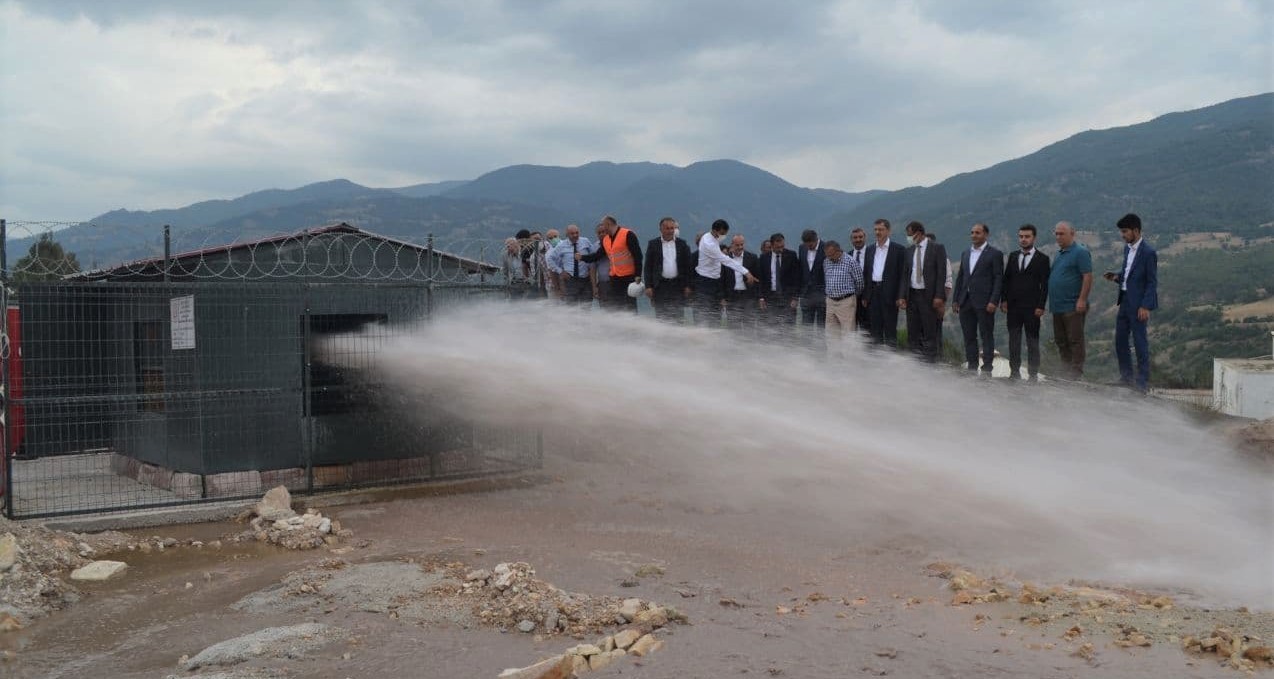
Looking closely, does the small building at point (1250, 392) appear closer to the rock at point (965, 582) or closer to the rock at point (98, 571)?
the rock at point (965, 582)

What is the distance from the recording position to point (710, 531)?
440 inches

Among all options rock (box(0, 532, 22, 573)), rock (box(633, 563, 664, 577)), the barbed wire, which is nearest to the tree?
the barbed wire

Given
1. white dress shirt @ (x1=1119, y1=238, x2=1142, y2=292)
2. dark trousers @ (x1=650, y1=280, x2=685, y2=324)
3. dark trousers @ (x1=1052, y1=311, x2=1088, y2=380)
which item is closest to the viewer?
white dress shirt @ (x1=1119, y1=238, x2=1142, y2=292)

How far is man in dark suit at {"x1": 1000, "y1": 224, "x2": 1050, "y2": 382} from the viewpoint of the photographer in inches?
585

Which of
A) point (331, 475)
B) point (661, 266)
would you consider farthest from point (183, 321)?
point (661, 266)

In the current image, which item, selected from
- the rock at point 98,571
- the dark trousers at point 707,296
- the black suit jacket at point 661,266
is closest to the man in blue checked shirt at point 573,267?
the black suit jacket at point 661,266

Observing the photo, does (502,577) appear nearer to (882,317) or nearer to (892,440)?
(892,440)

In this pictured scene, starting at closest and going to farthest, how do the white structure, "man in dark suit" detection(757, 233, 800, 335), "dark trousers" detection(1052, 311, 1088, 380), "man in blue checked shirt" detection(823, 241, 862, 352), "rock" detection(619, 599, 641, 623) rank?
"rock" detection(619, 599, 641, 623) → "dark trousers" detection(1052, 311, 1088, 380) → "man in blue checked shirt" detection(823, 241, 862, 352) → "man in dark suit" detection(757, 233, 800, 335) → the white structure

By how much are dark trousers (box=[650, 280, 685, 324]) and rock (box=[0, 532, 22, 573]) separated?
954 cm

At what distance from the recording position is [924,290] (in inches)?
615

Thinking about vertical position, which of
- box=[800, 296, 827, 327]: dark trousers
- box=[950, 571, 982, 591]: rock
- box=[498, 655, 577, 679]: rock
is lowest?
box=[950, 571, 982, 591]: rock

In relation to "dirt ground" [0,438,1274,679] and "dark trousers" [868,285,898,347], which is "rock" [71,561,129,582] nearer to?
"dirt ground" [0,438,1274,679]

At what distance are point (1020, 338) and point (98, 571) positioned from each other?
41.9ft

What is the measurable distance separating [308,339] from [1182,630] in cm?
1155
